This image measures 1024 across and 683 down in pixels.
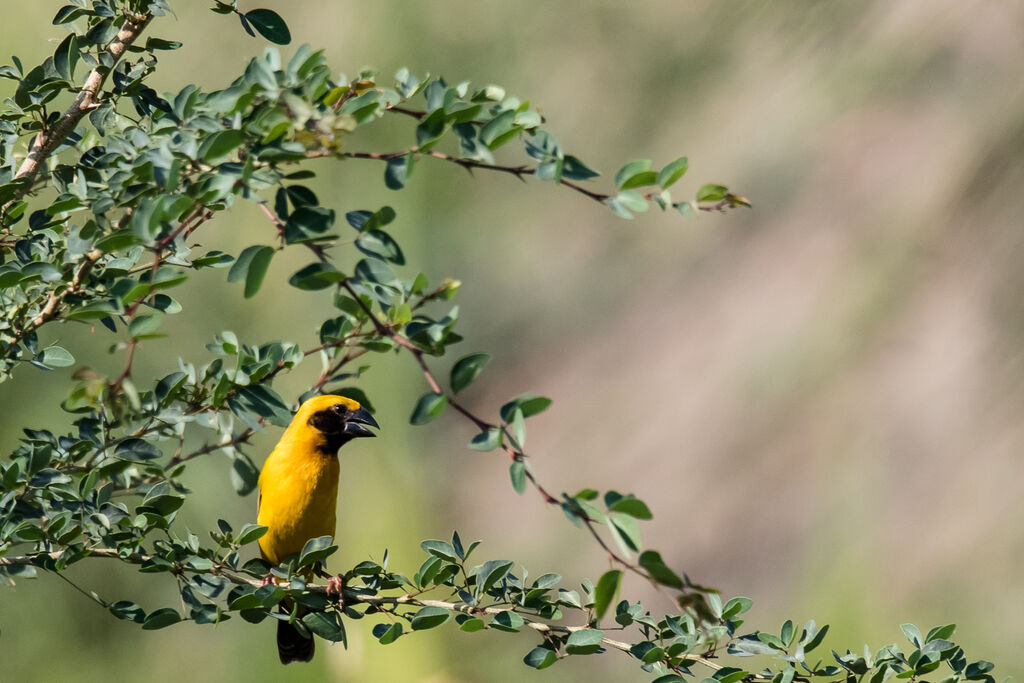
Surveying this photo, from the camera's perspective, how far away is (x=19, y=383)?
318cm

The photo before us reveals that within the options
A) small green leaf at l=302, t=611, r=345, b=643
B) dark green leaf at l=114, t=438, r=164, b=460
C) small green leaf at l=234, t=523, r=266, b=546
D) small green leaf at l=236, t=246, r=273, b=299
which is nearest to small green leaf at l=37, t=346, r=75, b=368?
dark green leaf at l=114, t=438, r=164, b=460

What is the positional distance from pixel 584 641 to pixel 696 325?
2.85 meters

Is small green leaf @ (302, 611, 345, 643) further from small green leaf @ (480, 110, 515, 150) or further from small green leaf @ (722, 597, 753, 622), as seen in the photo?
small green leaf @ (480, 110, 515, 150)

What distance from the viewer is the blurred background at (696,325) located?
3.32 m

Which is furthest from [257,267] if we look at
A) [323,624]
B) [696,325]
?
[696,325]

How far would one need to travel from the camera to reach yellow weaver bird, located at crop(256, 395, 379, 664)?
7.36 ft

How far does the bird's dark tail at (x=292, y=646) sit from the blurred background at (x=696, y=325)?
0.55m

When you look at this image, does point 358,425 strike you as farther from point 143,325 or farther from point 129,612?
point 143,325

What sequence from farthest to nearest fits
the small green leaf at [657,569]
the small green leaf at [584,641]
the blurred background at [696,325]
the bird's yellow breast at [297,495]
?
1. the blurred background at [696,325]
2. the bird's yellow breast at [297,495]
3. the small green leaf at [584,641]
4. the small green leaf at [657,569]

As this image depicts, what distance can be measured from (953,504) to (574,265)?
5.53 feet

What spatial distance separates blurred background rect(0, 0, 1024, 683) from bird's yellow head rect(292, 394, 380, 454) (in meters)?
0.92

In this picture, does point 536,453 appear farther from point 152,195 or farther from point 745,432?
point 152,195

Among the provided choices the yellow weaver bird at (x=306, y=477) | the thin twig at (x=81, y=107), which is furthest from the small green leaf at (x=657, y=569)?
the yellow weaver bird at (x=306, y=477)

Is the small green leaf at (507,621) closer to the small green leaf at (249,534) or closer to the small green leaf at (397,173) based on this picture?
the small green leaf at (249,534)
